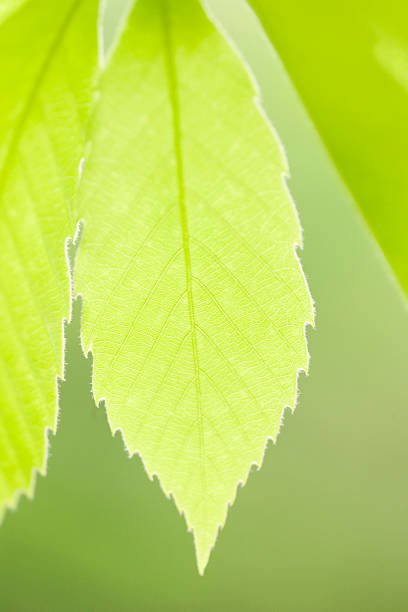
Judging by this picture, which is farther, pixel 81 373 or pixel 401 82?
pixel 81 373

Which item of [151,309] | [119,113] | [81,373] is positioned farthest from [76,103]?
[81,373]

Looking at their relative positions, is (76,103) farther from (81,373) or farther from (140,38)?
(81,373)

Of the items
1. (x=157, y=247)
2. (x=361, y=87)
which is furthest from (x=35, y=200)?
(x=361, y=87)

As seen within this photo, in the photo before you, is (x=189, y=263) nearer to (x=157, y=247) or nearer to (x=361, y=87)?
(x=157, y=247)
